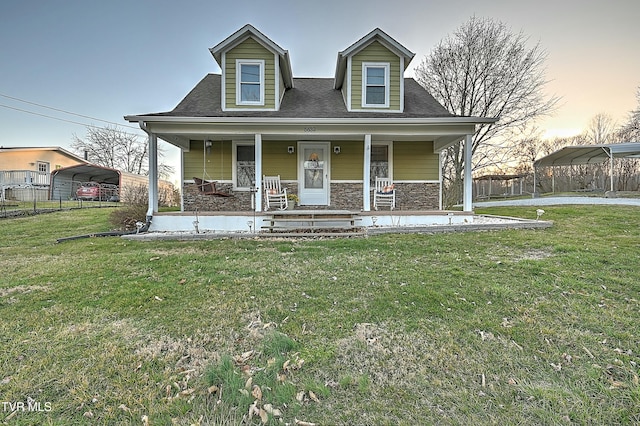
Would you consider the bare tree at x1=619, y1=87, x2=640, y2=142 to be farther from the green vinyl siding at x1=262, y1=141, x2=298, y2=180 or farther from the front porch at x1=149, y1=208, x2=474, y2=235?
the green vinyl siding at x1=262, y1=141, x2=298, y2=180

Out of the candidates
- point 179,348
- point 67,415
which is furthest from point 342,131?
point 67,415

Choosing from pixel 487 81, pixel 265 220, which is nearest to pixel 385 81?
pixel 265 220

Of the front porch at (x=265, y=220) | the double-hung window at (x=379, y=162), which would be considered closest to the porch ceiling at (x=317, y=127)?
the double-hung window at (x=379, y=162)

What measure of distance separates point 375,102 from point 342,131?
6.76ft

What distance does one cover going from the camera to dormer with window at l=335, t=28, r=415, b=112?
890 centimetres

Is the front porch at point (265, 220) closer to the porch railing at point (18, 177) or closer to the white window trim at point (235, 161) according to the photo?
the white window trim at point (235, 161)

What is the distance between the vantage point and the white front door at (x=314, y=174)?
32.0ft

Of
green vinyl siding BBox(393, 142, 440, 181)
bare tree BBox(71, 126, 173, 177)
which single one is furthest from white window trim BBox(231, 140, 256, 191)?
bare tree BBox(71, 126, 173, 177)

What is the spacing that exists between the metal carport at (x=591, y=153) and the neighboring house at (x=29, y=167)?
2957 centimetres

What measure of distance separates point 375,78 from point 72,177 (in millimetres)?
23619

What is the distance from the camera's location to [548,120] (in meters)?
16.1

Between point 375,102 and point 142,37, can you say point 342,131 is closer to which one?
point 375,102

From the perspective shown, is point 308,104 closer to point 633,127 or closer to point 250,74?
point 250,74

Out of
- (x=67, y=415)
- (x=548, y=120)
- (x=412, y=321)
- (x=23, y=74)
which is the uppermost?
(x=23, y=74)
